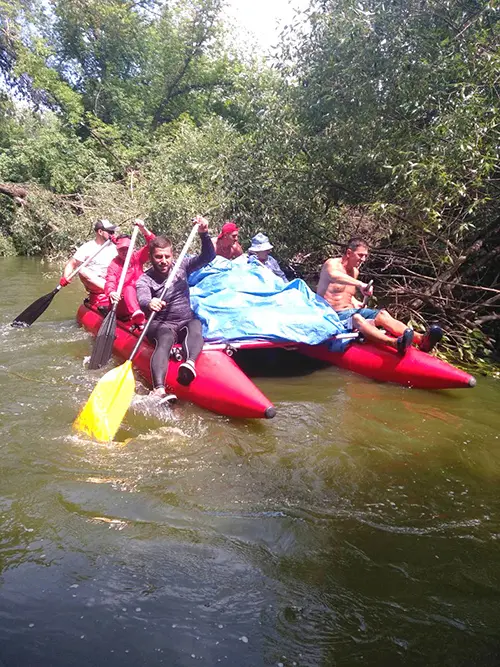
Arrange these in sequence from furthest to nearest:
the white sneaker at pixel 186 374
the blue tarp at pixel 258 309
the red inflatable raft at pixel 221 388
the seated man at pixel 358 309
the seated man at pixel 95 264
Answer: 1. the seated man at pixel 95 264
2. the seated man at pixel 358 309
3. the blue tarp at pixel 258 309
4. the white sneaker at pixel 186 374
5. the red inflatable raft at pixel 221 388

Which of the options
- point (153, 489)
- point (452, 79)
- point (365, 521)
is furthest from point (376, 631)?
point (452, 79)

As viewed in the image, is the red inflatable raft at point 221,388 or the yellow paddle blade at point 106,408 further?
the red inflatable raft at point 221,388

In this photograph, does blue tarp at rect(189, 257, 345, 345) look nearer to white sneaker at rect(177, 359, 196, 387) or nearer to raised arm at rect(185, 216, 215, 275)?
raised arm at rect(185, 216, 215, 275)

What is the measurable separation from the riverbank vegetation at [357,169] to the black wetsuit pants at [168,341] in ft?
8.82

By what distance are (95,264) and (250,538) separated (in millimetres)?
5178

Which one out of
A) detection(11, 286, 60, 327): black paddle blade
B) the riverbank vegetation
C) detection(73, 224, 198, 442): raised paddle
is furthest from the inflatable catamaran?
detection(11, 286, 60, 327): black paddle blade

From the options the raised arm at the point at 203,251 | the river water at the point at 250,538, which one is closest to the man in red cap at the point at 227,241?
the raised arm at the point at 203,251

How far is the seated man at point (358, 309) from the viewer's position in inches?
201

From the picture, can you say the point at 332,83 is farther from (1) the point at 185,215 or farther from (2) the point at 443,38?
(1) the point at 185,215

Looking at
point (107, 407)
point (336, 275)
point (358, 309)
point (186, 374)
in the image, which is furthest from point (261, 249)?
point (107, 407)

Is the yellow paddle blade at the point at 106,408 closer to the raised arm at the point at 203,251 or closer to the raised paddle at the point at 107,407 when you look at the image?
the raised paddle at the point at 107,407

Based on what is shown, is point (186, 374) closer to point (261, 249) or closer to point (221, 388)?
point (221, 388)

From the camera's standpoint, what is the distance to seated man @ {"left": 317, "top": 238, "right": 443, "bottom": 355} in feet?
16.7

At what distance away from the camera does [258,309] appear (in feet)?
16.7
